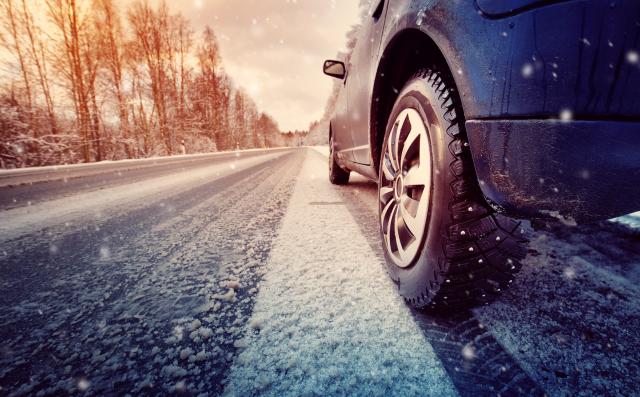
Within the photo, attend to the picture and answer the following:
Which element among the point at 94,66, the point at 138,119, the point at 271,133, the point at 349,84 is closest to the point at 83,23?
the point at 94,66

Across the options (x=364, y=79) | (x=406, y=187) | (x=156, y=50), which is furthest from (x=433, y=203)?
(x=156, y=50)

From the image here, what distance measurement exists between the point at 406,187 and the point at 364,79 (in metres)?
1.09

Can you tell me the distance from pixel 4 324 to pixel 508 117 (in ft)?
5.73

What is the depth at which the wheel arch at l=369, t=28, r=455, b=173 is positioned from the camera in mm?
1170

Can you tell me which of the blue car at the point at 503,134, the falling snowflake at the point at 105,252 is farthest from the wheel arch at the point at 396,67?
the falling snowflake at the point at 105,252

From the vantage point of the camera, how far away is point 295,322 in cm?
95

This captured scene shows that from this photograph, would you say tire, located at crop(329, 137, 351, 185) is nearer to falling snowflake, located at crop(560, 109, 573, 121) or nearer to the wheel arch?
the wheel arch

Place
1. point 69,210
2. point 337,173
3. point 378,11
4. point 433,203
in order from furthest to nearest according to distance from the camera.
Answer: point 337,173 → point 69,210 → point 378,11 → point 433,203

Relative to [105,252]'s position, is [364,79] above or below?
above

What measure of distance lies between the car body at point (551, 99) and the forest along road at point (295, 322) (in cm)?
31

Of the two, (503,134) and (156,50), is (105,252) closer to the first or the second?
(503,134)

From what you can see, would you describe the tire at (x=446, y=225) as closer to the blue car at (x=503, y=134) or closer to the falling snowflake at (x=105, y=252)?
the blue car at (x=503, y=134)

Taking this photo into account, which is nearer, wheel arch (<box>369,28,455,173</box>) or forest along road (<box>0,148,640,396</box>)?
forest along road (<box>0,148,640,396</box>)

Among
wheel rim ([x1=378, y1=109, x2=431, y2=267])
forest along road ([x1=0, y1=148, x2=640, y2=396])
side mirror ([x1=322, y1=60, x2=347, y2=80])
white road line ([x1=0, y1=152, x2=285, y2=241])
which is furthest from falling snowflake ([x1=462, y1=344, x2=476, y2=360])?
white road line ([x1=0, y1=152, x2=285, y2=241])
